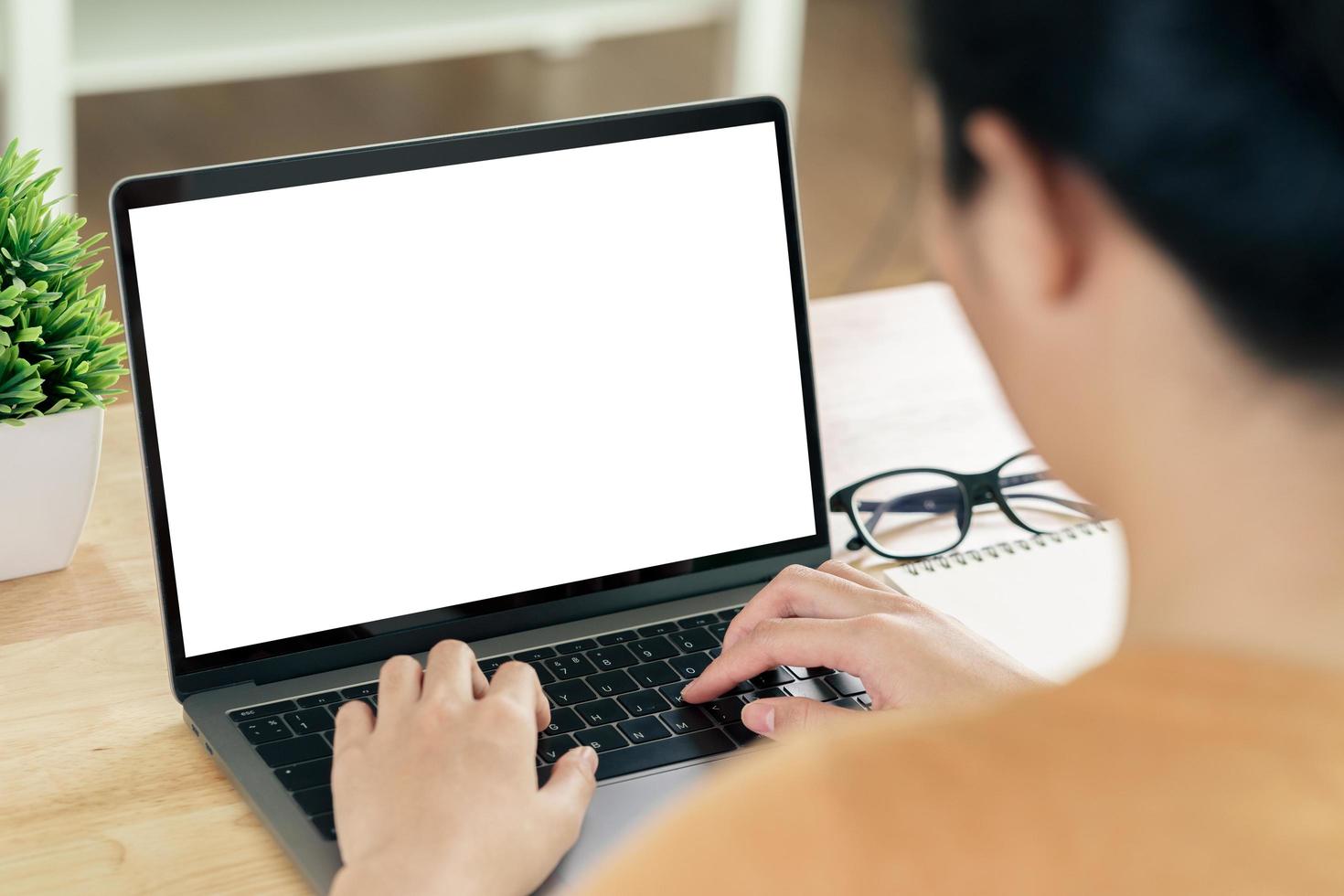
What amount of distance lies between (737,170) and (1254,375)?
48 cm

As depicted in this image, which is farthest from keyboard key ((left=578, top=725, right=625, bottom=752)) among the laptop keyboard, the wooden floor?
the wooden floor

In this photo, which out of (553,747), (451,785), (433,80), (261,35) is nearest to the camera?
(451,785)

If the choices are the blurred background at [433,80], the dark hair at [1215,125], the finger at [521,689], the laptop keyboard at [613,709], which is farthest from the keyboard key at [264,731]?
the blurred background at [433,80]

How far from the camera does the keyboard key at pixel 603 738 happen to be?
0.72 meters

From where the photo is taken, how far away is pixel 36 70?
7.27 feet

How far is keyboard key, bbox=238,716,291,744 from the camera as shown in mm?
720

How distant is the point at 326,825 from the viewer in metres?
0.66

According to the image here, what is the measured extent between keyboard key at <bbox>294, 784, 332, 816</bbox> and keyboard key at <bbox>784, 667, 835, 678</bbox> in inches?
9.6

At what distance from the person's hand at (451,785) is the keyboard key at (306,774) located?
0.03m

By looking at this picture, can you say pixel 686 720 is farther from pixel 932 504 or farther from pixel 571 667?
pixel 932 504

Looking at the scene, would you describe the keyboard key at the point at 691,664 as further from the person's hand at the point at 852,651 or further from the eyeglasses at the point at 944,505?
the eyeglasses at the point at 944,505

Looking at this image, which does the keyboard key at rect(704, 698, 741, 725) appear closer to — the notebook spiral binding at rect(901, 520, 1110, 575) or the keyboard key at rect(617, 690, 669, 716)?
the keyboard key at rect(617, 690, 669, 716)

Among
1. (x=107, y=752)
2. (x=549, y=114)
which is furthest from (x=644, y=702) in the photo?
(x=549, y=114)

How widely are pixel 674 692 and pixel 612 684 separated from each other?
0.03 m
